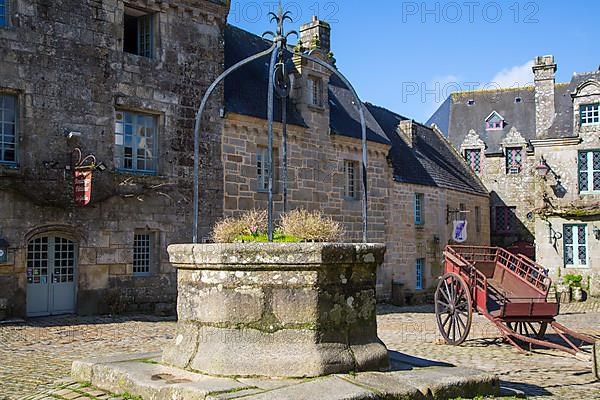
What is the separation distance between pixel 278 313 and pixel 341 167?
1504 cm

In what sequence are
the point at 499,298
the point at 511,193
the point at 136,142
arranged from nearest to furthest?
the point at 499,298 → the point at 136,142 → the point at 511,193

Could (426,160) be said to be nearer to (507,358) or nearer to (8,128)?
(8,128)

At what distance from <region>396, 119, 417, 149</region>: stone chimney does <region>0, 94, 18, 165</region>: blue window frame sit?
53.3 ft

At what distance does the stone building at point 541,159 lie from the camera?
23.1m

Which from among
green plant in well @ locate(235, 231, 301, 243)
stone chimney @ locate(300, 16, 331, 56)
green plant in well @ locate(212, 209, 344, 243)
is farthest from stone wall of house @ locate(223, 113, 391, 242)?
green plant in well @ locate(235, 231, 301, 243)

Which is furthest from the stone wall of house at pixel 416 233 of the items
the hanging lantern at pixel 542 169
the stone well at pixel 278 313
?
the stone well at pixel 278 313

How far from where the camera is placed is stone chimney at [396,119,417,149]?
86.0 ft

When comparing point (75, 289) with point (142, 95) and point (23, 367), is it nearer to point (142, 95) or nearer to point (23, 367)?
point (142, 95)

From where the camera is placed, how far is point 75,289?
45.4ft

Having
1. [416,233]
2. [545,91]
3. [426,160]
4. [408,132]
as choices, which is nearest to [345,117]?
[416,233]

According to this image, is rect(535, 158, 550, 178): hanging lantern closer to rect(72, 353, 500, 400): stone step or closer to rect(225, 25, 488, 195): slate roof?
rect(225, 25, 488, 195): slate roof

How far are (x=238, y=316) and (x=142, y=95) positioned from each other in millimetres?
10352

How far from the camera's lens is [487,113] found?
109 feet

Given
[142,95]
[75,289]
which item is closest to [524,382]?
[75,289]
